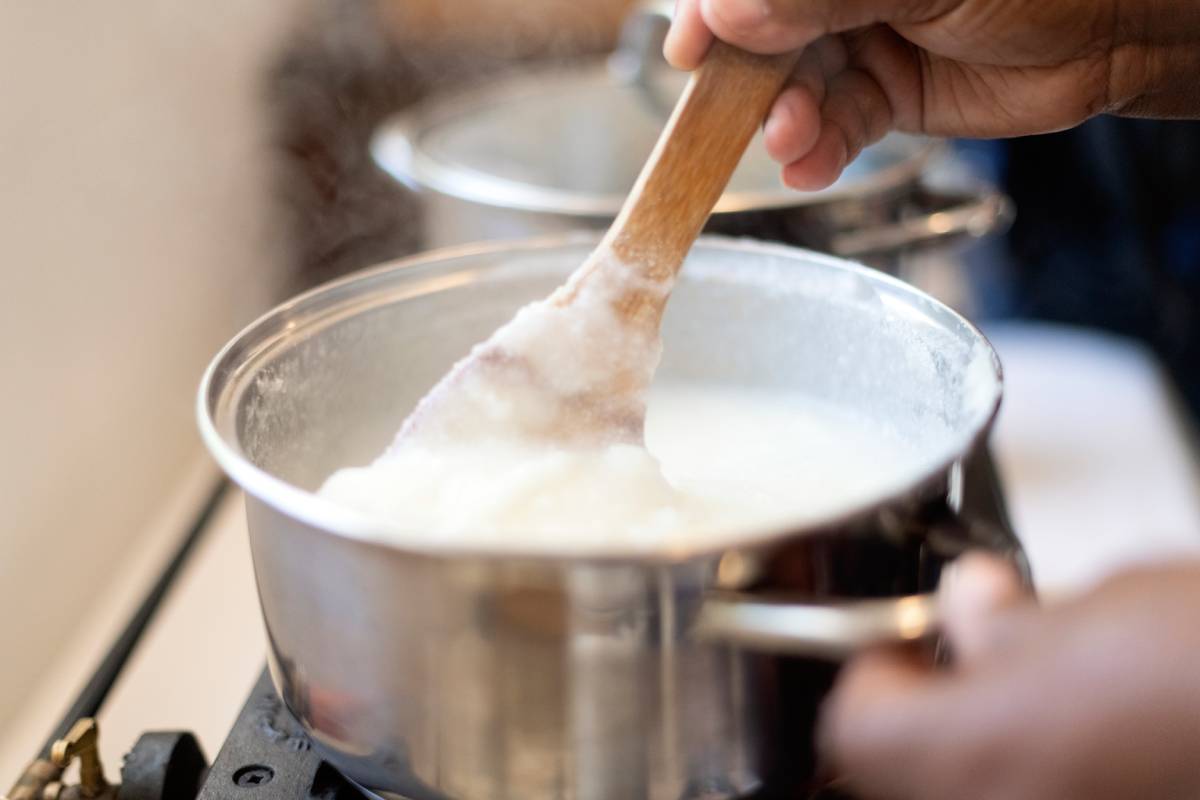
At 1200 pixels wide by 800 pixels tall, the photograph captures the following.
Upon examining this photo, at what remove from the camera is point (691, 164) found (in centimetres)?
51

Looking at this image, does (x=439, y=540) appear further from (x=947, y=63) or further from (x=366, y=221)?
(x=366, y=221)

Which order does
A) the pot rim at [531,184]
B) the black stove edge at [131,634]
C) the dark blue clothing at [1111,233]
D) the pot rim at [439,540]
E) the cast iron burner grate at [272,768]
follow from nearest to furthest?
the pot rim at [439,540], the cast iron burner grate at [272,768], the black stove edge at [131,634], the pot rim at [531,184], the dark blue clothing at [1111,233]

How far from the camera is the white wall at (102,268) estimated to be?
0.76 metres

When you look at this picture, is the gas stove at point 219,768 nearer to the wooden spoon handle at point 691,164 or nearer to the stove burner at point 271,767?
the stove burner at point 271,767

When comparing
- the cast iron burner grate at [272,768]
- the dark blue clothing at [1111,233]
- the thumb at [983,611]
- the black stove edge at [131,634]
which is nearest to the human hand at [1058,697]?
the thumb at [983,611]

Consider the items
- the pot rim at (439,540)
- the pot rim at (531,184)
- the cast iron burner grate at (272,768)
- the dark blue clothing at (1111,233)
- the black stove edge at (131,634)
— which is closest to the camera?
the pot rim at (439,540)

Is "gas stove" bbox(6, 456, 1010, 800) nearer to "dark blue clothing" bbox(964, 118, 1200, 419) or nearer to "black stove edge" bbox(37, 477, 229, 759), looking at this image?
"black stove edge" bbox(37, 477, 229, 759)

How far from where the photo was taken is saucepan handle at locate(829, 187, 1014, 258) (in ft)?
2.33

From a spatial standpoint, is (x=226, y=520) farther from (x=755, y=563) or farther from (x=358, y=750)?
(x=755, y=563)

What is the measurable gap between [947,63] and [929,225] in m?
0.16

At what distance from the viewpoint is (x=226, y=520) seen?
974 mm

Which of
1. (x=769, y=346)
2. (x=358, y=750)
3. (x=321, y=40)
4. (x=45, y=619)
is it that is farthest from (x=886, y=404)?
(x=321, y=40)

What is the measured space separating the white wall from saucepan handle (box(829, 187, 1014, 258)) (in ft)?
1.81

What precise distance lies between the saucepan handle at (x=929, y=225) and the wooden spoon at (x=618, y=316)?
8.0 inches
